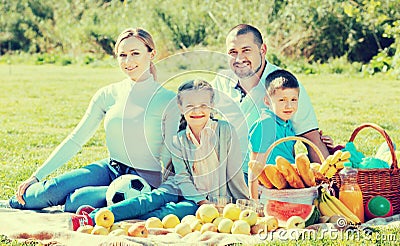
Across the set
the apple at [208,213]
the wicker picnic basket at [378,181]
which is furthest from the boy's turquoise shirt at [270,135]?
Answer: the apple at [208,213]

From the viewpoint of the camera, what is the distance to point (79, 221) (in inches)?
163

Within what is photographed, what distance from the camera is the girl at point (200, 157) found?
4414 millimetres

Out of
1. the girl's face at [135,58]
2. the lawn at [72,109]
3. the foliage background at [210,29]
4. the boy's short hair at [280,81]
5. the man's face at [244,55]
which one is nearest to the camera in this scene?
the boy's short hair at [280,81]

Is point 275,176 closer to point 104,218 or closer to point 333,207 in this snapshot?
point 333,207

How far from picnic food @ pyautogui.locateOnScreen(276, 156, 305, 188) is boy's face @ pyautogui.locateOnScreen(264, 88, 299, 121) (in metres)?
0.45

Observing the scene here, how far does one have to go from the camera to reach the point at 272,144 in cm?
425

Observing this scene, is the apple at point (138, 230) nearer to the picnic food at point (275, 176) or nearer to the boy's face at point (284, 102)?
the picnic food at point (275, 176)

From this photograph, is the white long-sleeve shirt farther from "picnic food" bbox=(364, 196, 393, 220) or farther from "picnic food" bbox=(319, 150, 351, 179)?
"picnic food" bbox=(364, 196, 393, 220)

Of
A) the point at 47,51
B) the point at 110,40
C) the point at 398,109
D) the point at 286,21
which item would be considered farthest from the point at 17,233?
the point at 47,51

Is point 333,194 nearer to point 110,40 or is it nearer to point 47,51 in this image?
point 110,40

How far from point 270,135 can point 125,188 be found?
0.88 meters

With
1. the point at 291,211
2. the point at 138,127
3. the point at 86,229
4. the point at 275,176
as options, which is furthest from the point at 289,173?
the point at 86,229

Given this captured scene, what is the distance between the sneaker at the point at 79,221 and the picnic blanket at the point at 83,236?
0.13ft

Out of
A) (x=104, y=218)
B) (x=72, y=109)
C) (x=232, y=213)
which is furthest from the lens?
(x=72, y=109)
